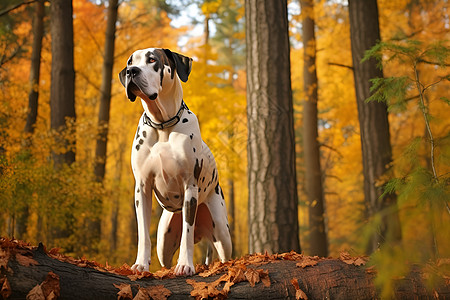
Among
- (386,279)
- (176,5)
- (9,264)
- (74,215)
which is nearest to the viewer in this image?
(9,264)

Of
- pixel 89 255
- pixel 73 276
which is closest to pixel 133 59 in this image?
pixel 73 276

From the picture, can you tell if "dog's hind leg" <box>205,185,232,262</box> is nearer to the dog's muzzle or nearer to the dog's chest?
the dog's chest

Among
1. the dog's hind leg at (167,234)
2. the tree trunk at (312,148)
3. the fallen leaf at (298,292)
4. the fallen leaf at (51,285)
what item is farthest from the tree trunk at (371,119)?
the fallen leaf at (51,285)

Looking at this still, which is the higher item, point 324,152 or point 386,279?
point 324,152

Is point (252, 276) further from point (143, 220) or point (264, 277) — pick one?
point (143, 220)

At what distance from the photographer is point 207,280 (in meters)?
3.47

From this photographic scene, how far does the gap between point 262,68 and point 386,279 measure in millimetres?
3843

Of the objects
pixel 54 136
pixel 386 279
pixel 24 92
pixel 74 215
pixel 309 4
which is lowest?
pixel 386 279

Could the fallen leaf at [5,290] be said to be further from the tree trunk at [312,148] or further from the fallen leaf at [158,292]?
the tree trunk at [312,148]

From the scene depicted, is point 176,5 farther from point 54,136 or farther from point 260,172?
point 260,172

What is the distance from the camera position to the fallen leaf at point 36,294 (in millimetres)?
2625

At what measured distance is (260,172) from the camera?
6.08m

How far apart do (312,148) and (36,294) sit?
38.1ft

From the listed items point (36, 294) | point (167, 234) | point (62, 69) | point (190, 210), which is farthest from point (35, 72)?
point (36, 294)
